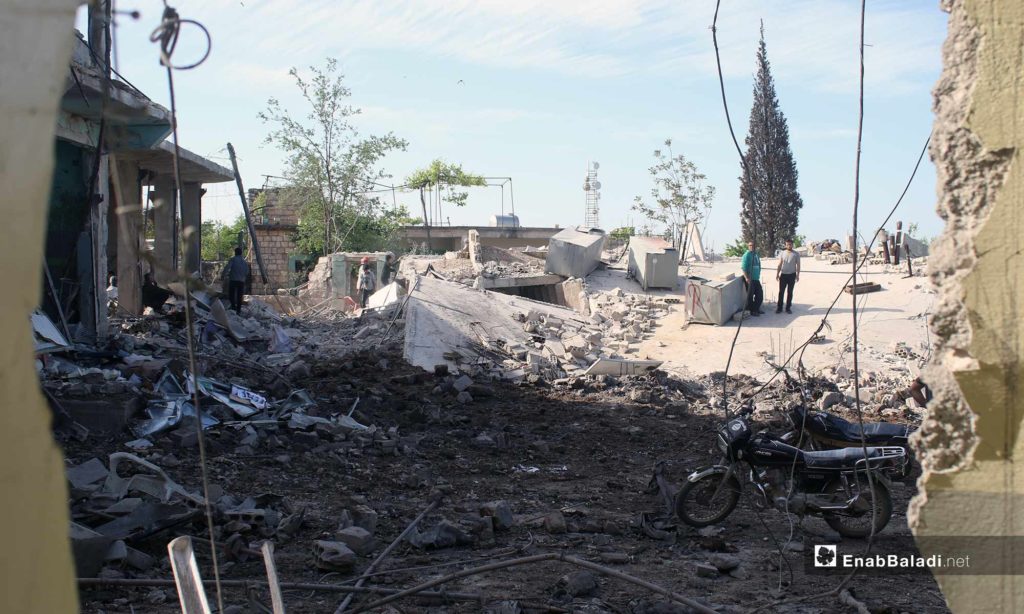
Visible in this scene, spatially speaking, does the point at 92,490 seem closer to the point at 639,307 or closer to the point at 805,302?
the point at 639,307

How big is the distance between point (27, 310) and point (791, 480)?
17.8 feet

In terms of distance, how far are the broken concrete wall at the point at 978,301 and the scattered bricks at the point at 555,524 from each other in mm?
3479

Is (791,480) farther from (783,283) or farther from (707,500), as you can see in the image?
(783,283)

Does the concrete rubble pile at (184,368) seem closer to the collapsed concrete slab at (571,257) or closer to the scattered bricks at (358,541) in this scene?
the scattered bricks at (358,541)

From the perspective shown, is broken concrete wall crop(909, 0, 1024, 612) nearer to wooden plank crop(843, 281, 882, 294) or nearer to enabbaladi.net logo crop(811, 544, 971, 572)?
enabbaladi.net logo crop(811, 544, 971, 572)

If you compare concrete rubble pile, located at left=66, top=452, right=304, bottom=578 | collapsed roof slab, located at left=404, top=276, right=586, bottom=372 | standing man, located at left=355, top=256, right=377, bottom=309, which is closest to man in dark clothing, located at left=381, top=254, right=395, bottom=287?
standing man, located at left=355, top=256, right=377, bottom=309

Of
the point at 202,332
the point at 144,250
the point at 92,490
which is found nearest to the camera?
the point at 144,250

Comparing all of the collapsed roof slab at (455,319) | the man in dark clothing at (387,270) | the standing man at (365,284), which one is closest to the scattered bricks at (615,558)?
the collapsed roof slab at (455,319)

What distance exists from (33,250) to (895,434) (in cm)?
618

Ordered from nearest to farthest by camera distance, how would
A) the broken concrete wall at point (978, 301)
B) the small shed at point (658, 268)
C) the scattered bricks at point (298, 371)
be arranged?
the broken concrete wall at point (978, 301) < the scattered bricks at point (298, 371) < the small shed at point (658, 268)

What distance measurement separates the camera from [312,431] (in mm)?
8562

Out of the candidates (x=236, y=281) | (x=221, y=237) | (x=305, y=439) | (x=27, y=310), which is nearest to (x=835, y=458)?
(x=305, y=439)

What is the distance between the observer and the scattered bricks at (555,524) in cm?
579

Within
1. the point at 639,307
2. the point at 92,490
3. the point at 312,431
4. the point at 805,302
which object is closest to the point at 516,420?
the point at 312,431
